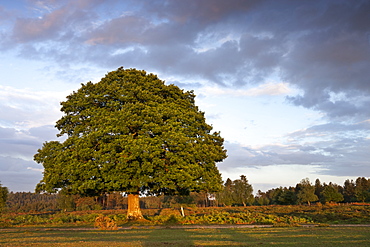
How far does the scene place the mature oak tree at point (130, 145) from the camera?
29688 mm

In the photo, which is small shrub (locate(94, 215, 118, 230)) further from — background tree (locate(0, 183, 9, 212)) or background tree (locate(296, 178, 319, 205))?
background tree (locate(296, 178, 319, 205))

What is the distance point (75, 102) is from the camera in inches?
1422

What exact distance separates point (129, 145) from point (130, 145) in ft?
0.31

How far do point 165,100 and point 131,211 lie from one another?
512 inches

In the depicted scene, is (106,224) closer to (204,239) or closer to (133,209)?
(133,209)

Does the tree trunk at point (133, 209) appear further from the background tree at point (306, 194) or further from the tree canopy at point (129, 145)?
the background tree at point (306, 194)

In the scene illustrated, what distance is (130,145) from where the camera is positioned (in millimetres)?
29375

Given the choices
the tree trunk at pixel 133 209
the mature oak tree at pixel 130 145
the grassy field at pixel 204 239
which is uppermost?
the mature oak tree at pixel 130 145

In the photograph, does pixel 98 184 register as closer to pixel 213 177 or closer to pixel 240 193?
pixel 213 177

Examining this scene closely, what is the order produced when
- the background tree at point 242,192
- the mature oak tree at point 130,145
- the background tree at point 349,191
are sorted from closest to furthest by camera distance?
the mature oak tree at point 130,145 < the background tree at point 242,192 < the background tree at point 349,191

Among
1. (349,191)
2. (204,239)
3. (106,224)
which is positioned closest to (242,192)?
(349,191)

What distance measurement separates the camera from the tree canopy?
29688 mm

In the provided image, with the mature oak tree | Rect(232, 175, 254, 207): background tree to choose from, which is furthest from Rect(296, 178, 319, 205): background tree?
the mature oak tree

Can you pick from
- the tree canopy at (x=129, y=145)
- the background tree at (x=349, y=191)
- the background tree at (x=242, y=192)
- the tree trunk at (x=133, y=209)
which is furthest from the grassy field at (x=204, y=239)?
the background tree at (x=349, y=191)
